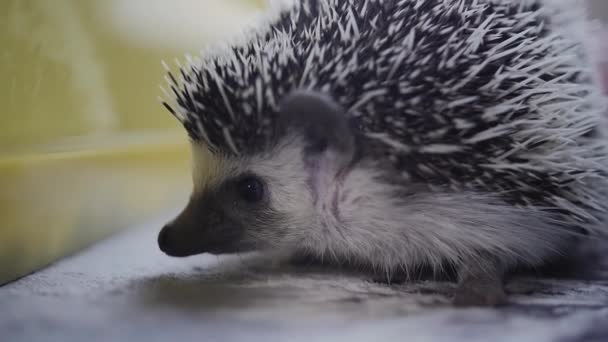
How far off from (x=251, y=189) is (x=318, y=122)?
0.82 feet

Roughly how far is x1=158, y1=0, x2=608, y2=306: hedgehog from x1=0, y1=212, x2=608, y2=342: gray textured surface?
75 mm

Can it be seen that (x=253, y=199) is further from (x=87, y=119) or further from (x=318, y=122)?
(x=87, y=119)

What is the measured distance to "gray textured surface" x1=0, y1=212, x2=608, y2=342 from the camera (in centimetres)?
88

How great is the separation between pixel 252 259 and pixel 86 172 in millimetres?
619

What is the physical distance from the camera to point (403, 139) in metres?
1.04

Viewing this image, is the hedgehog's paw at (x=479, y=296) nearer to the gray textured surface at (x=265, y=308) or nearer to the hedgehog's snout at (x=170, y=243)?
the gray textured surface at (x=265, y=308)

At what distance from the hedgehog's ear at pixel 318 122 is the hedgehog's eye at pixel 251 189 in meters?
0.14

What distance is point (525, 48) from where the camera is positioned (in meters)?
1.10

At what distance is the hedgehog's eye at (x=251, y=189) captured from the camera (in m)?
1.17

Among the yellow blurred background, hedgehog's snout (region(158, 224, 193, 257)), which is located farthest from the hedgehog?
the yellow blurred background

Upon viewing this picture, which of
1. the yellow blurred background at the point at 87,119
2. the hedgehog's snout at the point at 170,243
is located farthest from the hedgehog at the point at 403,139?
the yellow blurred background at the point at 87,119

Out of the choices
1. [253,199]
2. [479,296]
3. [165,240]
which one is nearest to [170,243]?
[165,240]

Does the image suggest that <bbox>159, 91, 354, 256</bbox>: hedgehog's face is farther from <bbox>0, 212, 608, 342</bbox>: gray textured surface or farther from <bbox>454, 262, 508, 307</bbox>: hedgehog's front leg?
<bbox>454, 262, 508, 307</bbox>: hedgehog's front leg

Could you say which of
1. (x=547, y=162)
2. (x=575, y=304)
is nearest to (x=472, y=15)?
(x=547, y=162)
